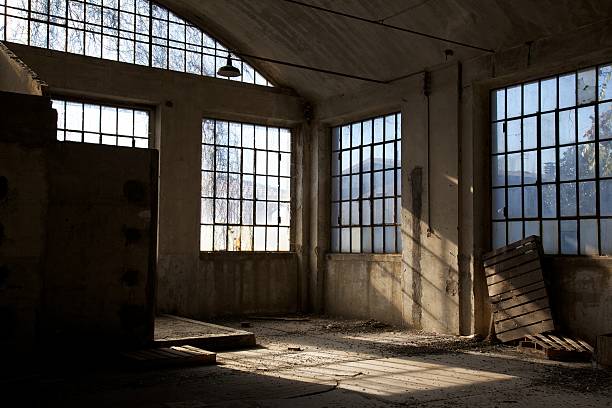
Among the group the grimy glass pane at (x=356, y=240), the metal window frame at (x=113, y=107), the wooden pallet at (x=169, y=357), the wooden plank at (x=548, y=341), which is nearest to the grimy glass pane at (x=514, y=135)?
the wooden plank at (x=548, y=341)

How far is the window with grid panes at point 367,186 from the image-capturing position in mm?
13273

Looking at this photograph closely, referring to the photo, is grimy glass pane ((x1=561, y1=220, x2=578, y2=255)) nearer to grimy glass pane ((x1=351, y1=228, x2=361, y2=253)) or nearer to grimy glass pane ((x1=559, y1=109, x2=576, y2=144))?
grimy glass pane ((x1=559, y1=109, x2=576, y2=144))

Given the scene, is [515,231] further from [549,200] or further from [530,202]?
[549,200]

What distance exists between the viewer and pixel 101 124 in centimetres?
1305

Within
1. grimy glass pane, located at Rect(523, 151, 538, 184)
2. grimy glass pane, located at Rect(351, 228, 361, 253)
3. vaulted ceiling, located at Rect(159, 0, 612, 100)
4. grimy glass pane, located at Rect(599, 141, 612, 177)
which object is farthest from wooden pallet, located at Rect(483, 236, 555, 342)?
grimy glass pane, located at Rect(351, 228, 361, 253)

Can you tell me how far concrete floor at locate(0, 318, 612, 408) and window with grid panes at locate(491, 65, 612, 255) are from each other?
6.55 feet

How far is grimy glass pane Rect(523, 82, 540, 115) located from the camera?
10.7m

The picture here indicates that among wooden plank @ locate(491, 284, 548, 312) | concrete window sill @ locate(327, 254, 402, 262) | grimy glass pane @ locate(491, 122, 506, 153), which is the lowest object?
wooden plank @ locate(491, 284, 548, 312)

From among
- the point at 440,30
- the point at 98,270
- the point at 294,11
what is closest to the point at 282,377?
the point at 98,270

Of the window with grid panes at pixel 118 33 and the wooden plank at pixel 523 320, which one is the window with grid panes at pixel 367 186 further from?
the wooden plank at pixel 523 320

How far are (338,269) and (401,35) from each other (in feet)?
16.7

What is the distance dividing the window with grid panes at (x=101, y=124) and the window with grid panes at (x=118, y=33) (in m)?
0.98

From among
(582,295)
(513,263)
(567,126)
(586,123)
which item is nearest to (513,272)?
(513,263)

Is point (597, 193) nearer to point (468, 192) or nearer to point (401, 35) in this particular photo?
point (468, 192)
